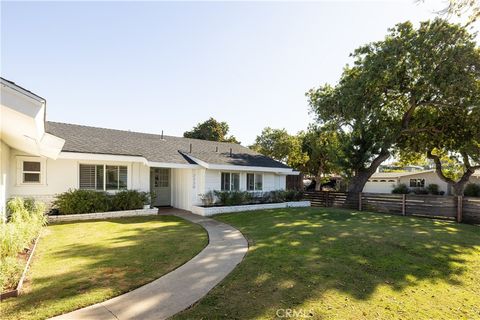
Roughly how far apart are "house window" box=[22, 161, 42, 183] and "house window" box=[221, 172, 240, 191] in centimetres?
927

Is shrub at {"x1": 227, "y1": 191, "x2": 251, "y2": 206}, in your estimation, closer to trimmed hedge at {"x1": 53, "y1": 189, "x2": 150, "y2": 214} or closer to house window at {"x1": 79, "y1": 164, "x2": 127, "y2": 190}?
trimmed hedge at {"x1": 53, "y1": 189, "x2": 150, "y2": 214}

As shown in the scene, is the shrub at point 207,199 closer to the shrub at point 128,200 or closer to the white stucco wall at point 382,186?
the shrub at point 128,200

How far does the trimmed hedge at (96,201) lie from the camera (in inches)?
469

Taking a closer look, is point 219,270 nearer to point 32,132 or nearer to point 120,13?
point 32,132

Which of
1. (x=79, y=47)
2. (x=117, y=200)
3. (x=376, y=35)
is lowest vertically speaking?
(x=117, y=200)

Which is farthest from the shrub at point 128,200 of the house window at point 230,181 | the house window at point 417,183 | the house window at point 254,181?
the house window at point 417,183

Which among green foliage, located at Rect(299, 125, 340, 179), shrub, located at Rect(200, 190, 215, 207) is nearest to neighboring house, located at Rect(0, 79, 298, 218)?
shrub, located at Rect(200, 190, 215, 207)

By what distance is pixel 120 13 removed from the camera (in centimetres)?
1132

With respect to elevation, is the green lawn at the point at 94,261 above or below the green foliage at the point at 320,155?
below

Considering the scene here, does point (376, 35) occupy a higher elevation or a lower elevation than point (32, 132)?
higher

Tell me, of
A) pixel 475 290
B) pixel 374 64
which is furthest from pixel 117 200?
pixel 374 64

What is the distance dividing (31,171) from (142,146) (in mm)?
5535

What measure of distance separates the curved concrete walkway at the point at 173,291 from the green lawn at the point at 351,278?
27cm

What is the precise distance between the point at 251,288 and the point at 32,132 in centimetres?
726
